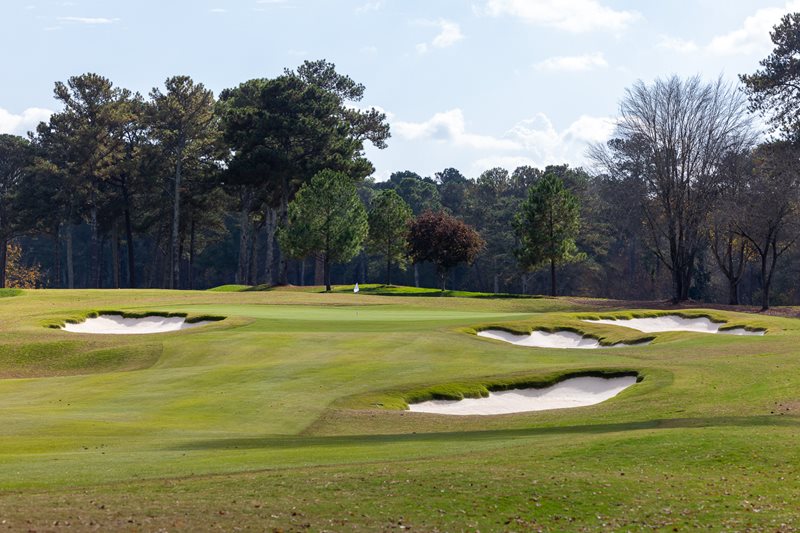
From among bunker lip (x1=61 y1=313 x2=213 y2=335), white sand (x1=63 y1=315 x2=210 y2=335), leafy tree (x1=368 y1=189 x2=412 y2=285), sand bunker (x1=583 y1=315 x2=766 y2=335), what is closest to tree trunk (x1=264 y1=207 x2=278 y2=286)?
leafy tree (x1=368 y1=189 x2=412 y2=285)

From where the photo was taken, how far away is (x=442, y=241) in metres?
101

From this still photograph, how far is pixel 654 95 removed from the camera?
79500 millimetres

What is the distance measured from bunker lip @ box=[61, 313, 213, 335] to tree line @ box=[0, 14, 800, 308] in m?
37.1

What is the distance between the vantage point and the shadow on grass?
21.8 meters

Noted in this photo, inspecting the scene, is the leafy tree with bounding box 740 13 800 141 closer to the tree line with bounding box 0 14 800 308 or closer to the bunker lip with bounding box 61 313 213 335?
the tree line with bounding box 0 14 800 308

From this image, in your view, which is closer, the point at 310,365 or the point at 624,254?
the point at 310,365

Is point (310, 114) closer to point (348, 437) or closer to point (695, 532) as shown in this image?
point (348, 437)

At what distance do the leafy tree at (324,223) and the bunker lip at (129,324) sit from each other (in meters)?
36.7

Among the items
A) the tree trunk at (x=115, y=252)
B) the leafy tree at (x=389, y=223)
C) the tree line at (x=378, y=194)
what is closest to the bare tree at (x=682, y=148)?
the tree line at (x=378, y=194)

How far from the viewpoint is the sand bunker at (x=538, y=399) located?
30641 millimetres

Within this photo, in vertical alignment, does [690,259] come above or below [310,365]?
above

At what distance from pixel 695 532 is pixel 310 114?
296ft

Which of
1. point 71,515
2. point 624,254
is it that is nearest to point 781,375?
point 71,515

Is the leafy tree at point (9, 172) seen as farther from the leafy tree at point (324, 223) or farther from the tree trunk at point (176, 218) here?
the leafy tree at point (324, 223)
